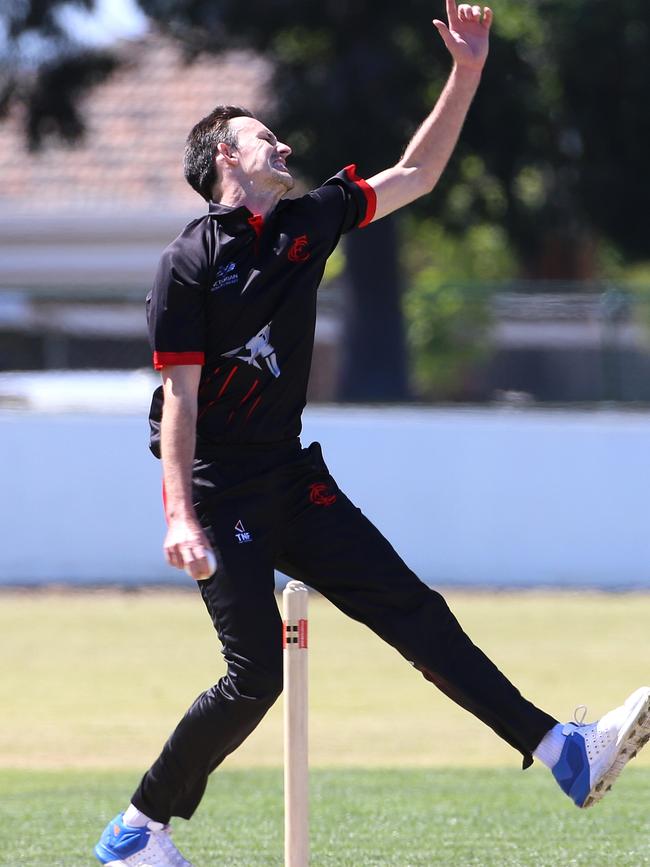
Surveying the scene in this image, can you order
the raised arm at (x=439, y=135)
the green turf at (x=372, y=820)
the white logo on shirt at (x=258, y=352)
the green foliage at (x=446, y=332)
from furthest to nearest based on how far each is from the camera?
1. the green foliage at (x=446, y=332)
2. the green turf at (x=372, y=820)
3. the raised arm at (x=439, y=135)
4. the white logo on shirt at (x=258, y=352)

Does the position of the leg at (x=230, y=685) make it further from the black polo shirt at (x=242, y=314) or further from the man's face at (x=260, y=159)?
the man's face at (x=260, y=159)

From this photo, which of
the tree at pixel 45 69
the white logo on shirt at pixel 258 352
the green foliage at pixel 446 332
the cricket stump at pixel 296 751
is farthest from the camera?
the tree at pixel 45 69

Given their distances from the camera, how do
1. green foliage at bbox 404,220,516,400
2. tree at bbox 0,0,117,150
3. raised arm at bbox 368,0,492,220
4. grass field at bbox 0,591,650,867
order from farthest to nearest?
tree at bbox 0,0,117,150, green foliage at bbox 404,220,516,400, grass field at bbox 0,591,650,867, raised arm at bbox 368,0,492,220

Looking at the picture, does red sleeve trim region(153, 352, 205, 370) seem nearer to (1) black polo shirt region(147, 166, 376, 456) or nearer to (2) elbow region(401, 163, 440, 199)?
(1) black polo shirt region(147, 166, 376, 456)

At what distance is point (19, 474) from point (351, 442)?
2.77 m

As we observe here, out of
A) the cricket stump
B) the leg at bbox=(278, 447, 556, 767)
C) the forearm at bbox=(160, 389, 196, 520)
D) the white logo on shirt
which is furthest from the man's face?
the cricket stump

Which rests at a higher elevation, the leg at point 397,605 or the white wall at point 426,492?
the leg at point 397,605

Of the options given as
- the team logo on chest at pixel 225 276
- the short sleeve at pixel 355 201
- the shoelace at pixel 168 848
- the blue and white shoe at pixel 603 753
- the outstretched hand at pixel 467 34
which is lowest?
the shoelace at pixel 168 848

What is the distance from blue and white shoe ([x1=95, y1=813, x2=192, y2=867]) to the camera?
4762 millimetres

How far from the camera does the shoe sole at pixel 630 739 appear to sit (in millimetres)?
4691

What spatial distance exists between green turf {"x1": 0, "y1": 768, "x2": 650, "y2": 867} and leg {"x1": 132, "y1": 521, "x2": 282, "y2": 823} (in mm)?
799

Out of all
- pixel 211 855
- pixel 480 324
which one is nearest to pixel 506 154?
pixel 480 324

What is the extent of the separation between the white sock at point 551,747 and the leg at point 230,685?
76cm

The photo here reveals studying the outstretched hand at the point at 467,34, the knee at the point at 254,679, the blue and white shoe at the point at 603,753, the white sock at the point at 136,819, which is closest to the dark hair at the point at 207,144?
the outstretched hand at the point at 467,34
